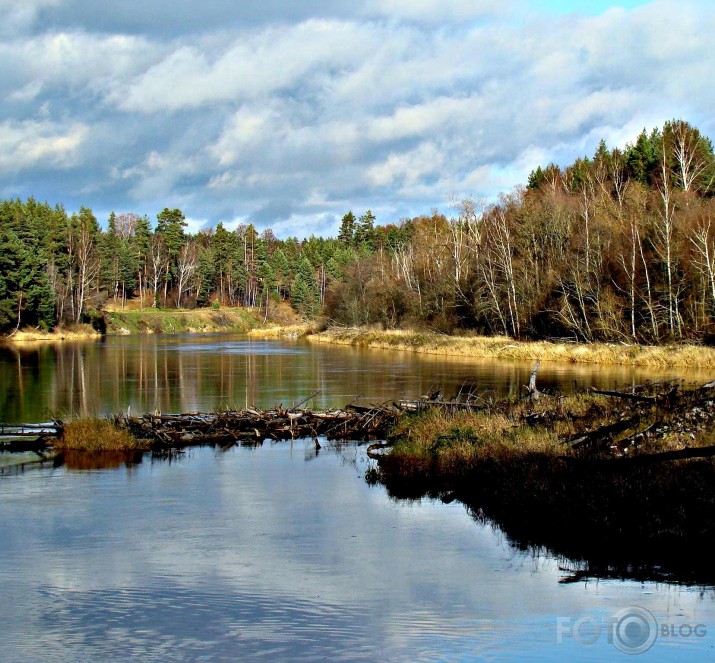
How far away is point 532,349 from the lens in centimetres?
5591

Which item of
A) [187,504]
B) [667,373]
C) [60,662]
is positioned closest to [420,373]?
[667,373]

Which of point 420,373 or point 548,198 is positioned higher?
point 548,198

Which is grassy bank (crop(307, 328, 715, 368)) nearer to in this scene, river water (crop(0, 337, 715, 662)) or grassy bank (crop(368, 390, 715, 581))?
grassy bank (crop(368, 390, 715, 581))

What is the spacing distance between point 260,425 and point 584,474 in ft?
38.3

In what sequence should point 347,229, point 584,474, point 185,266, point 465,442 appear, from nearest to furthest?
point 584,474 < point 465,442 < point 185,266 < point 347,229

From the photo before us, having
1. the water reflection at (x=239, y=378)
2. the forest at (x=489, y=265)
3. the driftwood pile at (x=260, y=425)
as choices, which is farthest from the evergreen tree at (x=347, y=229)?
the driftwood pile at (x=260, y=425)

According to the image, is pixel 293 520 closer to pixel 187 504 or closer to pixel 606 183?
pixel 187 504

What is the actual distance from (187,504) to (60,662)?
23.8 feet

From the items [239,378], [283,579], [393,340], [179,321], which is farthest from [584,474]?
[179,321]

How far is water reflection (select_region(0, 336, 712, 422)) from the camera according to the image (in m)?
31.5

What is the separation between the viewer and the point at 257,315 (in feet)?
423

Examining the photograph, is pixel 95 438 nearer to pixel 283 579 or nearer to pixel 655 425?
pixel 283 579

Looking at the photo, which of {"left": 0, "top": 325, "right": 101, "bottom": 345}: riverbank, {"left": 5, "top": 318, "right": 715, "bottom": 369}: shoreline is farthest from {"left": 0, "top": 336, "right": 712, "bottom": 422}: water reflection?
{"left": 0, "top": 325, "right": 101, "bottom": 345}: riverbank

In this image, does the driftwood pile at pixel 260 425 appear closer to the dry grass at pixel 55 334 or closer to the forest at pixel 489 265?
the forest at pixel 489 265
